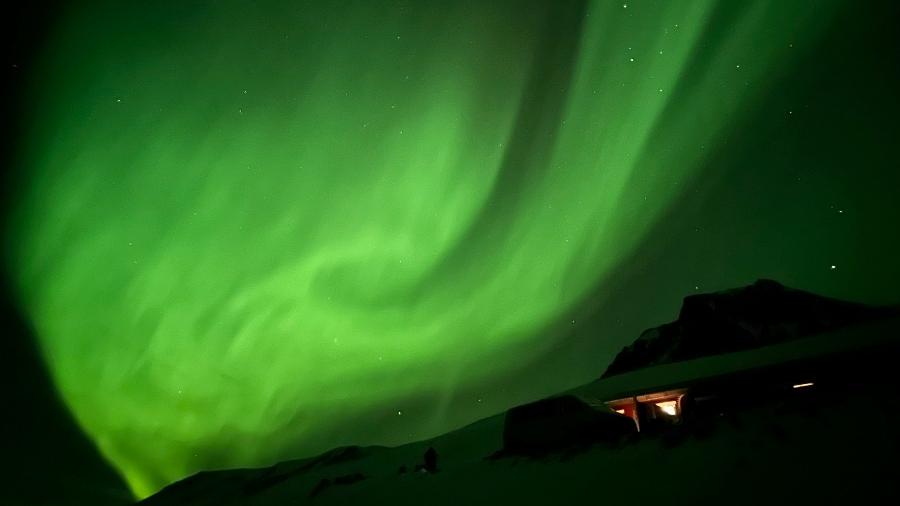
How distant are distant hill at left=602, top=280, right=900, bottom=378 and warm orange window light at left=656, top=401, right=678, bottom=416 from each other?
53.6 feet

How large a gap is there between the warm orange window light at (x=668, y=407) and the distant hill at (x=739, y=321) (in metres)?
16.3

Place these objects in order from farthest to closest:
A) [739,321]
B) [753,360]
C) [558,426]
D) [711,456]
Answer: [739,321] < [753,360] < [558,426] < [711,456]

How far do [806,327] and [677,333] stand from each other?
33.8 ft

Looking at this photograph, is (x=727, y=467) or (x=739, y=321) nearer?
(x=727, y=467)

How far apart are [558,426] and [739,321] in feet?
98.6

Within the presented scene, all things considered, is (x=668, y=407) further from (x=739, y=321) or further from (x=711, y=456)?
(x=739, y=321)

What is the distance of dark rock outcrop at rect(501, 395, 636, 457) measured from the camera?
1783 cm

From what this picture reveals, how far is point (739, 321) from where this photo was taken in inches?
1667

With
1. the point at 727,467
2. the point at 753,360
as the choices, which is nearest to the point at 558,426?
the point at 727,467

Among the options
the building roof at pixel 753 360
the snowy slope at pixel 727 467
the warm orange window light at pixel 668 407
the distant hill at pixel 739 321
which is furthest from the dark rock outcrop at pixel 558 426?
the distant hill at pixel 739 321

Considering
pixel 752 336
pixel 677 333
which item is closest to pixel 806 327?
pixel 752 336

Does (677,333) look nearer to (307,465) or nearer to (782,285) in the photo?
(782,285)

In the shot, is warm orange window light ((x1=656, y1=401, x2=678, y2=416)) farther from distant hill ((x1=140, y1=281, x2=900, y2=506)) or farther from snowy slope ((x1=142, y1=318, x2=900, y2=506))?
snowy slope ((x1=142, y1=318, x2=900, y2=506))

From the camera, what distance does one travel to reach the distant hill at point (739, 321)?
3953cm
